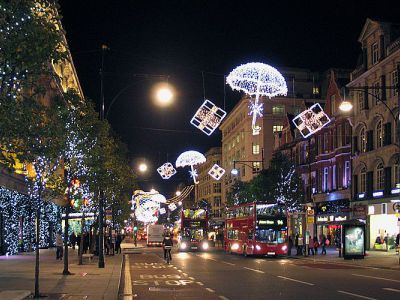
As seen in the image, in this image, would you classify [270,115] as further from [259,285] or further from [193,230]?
[259,285]

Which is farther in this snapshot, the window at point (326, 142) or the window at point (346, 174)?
the window at point (326, 142)

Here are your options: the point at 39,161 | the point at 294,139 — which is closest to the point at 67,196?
the point at 39,161

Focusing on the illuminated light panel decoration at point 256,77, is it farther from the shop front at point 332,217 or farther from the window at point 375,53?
the shop front at point 332,217

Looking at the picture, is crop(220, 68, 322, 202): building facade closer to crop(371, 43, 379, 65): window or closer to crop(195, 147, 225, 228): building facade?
crop(195, 147, 225, 228): building facade

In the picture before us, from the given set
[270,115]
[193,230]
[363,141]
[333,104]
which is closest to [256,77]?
[363,141]

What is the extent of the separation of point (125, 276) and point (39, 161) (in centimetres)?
1088

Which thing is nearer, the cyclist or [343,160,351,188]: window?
the cyclist

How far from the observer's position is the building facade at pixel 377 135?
1925 inches

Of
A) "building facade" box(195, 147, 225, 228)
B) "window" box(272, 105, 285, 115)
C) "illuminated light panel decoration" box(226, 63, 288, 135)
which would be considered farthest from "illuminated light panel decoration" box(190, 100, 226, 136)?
"building facade" box(195, 147, 225, 228)

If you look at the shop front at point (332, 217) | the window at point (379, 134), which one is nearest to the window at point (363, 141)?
the window at point (379, 134)

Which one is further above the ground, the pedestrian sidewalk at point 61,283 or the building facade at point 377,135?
the building facade at point 377,135

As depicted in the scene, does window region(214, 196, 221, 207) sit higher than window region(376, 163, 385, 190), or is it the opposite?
window region(376, 163, 385, 190)

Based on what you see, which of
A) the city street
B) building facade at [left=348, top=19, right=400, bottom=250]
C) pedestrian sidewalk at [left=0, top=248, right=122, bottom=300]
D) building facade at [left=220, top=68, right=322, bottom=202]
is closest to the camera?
pedestrian sidewalk at [left=0, top=248, right=122, bottom=300]

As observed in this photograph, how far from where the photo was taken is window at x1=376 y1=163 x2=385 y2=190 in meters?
51.1
